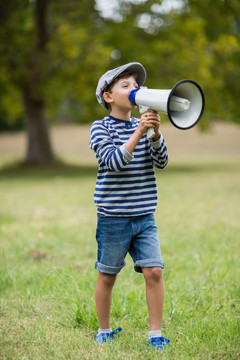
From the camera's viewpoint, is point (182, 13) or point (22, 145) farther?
point (22, 145)

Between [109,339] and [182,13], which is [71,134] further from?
[109,339]

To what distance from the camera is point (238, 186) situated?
12.3 metres

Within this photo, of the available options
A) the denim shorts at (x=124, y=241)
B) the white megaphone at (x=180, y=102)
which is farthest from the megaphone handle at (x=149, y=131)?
the denim shorts at (x=124, y=241)

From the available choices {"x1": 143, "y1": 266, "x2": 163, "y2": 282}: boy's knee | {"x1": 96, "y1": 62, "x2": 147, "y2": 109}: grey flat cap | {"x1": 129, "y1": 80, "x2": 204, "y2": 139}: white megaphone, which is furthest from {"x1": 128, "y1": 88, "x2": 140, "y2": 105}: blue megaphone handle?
{"x1": 143, "y1": 266, "x2": 163, "y2": 282}: boy's knee

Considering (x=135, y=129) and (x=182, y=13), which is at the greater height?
(x=182, y=13)

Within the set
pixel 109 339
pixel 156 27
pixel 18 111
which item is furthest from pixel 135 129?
pixel 18 111

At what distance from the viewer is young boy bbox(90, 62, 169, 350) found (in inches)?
111

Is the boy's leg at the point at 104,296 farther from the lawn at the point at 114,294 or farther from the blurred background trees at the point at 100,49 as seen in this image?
the blurred background trees at the point at 100,49

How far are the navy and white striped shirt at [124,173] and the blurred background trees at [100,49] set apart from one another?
13070 millimetres

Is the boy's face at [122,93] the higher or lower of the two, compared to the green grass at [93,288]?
higher

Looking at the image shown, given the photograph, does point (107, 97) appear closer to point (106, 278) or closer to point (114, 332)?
point (106, 278)

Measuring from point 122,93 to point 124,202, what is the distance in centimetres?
62

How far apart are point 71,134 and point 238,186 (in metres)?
28.4

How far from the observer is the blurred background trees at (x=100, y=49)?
15852mm
